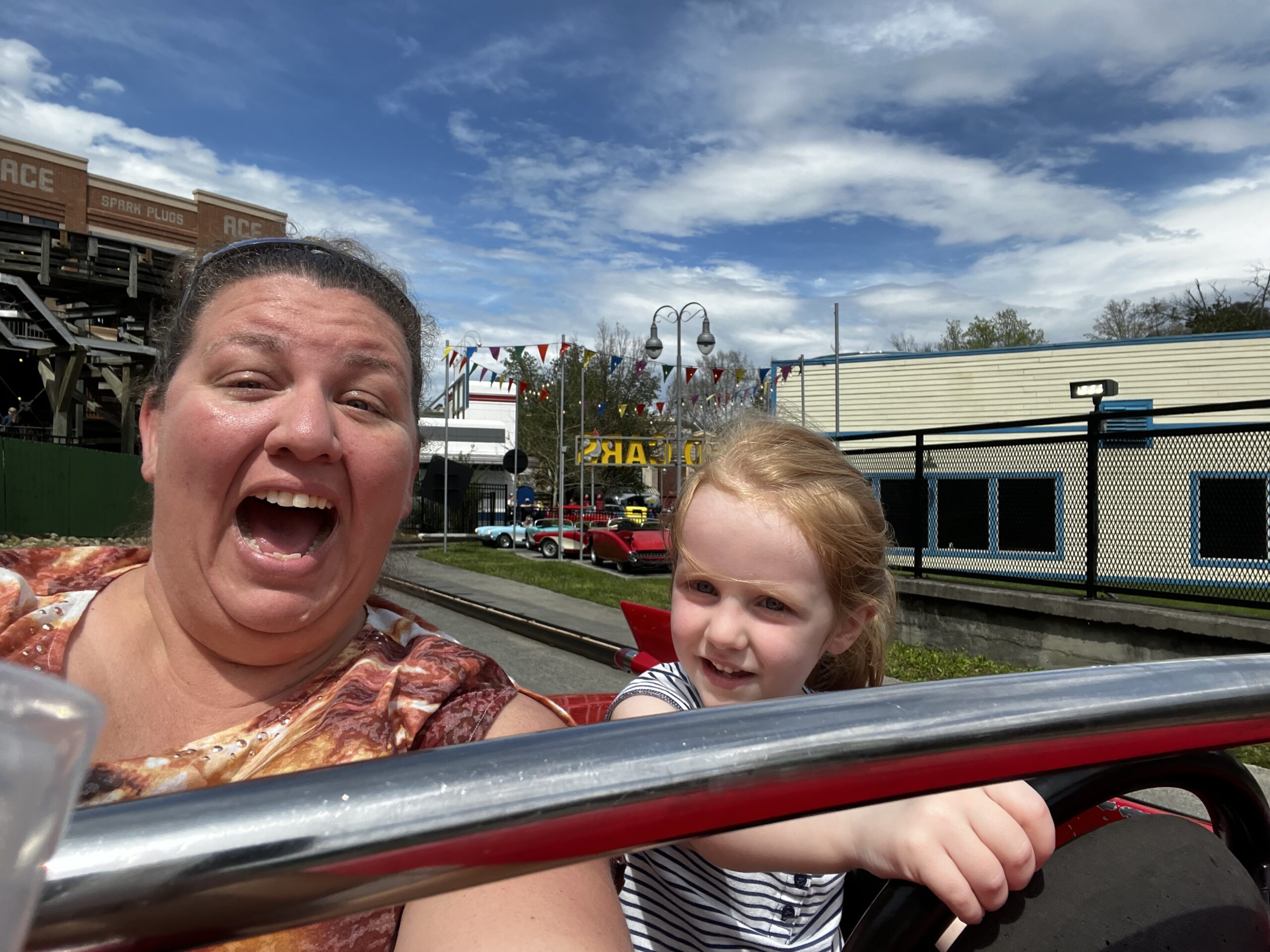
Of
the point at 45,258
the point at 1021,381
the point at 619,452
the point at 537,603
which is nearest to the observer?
the point at 537,603

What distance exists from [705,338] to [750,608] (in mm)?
19428

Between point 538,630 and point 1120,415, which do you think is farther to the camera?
point 538,630

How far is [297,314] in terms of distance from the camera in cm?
162

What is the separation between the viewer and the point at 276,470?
1.54 m

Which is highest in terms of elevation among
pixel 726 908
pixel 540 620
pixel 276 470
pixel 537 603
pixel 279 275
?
pixel 279 275

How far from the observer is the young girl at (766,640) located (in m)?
1.33

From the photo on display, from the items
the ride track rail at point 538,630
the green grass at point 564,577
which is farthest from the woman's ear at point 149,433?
the green grass at point 564,577

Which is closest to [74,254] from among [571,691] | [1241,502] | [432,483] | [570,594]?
[570,594]

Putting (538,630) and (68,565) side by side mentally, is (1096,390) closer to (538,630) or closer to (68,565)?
(538,630)

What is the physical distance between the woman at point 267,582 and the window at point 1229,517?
709 centimetres

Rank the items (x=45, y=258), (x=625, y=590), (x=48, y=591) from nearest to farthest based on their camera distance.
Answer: (x=48, y=591)
(x=625, y=590)
(x=45, y=258)

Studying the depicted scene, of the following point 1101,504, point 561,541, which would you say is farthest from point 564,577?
point 1101,504

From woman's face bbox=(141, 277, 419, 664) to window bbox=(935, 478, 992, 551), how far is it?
8.14 metres

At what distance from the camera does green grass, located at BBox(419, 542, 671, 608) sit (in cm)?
1388
